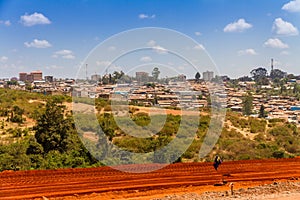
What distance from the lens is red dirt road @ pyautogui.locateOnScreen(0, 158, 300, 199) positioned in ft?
31.3

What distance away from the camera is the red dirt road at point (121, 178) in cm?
955

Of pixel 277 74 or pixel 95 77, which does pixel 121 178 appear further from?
pixel 277 74

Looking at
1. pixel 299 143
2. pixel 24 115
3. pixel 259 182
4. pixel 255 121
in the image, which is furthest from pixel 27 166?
pixel 255 121

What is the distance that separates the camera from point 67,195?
927cm

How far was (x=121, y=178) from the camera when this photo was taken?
10562mm

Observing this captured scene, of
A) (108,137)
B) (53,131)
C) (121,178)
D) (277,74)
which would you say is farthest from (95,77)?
(277,74)

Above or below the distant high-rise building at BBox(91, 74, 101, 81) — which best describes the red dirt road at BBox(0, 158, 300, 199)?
below

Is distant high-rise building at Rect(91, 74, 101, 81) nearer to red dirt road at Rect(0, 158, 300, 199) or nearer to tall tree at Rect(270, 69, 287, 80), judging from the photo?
red dirt road at Rect(0, 158, 300, 199)

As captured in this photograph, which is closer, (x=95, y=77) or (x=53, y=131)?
(x=95, y=77)

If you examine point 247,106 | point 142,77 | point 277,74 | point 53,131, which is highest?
point 277,74

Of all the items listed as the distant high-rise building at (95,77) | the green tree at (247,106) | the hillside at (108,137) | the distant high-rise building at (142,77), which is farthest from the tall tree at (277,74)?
the distant high-rise building at (142,77)

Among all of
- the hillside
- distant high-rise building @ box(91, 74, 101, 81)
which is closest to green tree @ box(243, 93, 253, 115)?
the hillside

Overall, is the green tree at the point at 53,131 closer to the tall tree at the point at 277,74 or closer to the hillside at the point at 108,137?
the hillside at the point at 108,137

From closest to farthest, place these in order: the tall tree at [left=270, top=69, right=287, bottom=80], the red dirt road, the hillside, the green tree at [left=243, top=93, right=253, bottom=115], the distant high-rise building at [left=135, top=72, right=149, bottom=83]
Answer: the red dirt road < the distant high-rise building at [left=135, top=72, right=149, bottom=83] < the hillside < the green tree at [left=243, top=93, right=253, bottom=115] < the tall tree at [left=270, top=69, right=287, bottom=80]
